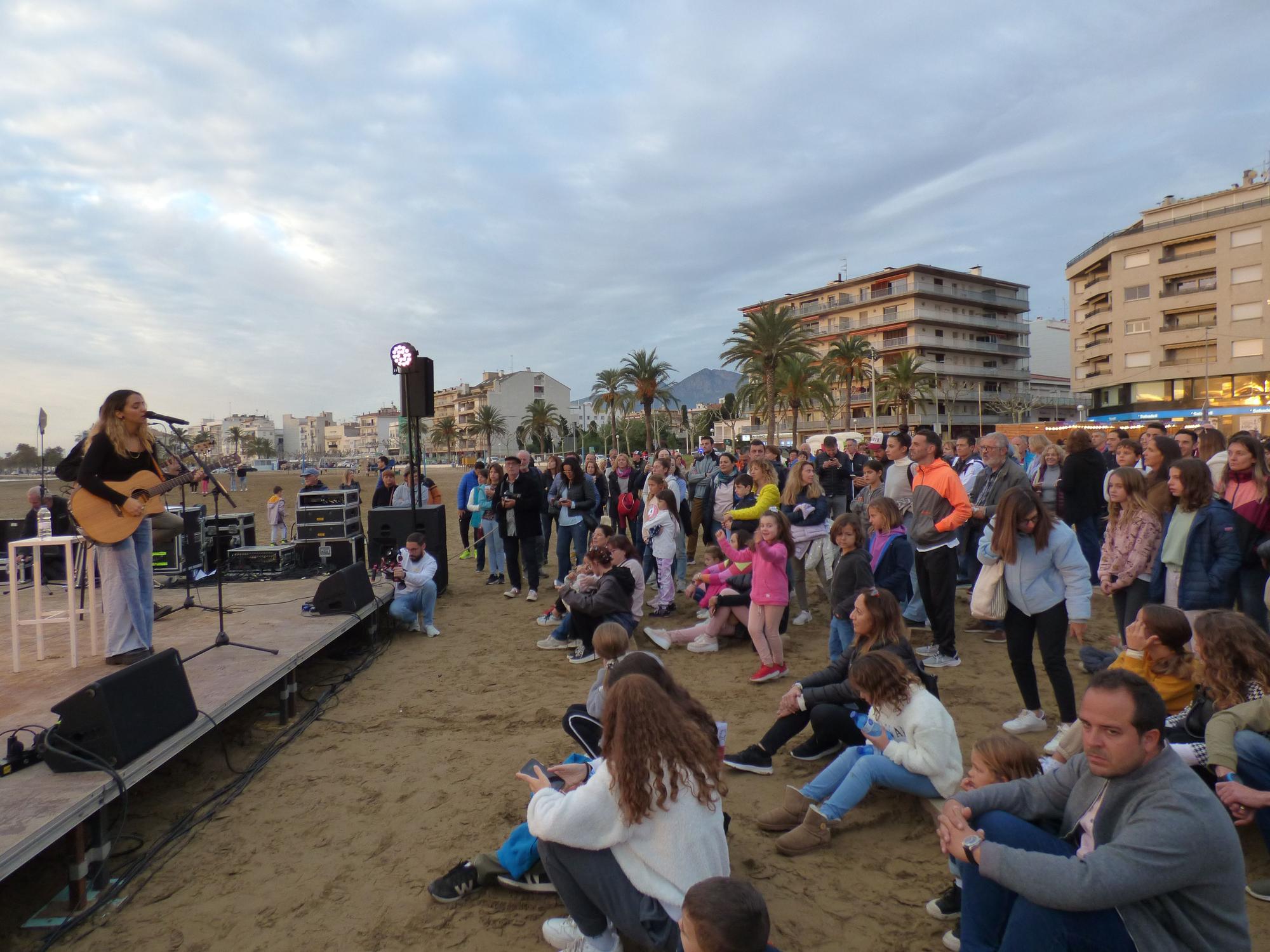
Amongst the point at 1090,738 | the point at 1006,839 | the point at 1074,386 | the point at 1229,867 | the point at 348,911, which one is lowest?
the point at 348,911

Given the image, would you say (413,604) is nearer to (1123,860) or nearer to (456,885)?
Answer: (456,885)

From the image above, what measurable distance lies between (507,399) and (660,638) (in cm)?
8258

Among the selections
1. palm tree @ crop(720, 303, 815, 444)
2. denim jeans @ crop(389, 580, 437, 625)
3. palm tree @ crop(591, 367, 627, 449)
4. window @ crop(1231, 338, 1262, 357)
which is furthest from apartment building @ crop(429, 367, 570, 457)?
denim jeans @ crop(389, 580, 437, 625)

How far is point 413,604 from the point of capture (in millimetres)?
7824

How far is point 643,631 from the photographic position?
7.49m

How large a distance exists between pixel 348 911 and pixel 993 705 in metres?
4.39

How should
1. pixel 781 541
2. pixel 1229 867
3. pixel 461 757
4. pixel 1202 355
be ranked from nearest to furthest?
1. pixel 1229 867
2. pixel 461 757
3. pixel 781 541
4. pixel 1202 355

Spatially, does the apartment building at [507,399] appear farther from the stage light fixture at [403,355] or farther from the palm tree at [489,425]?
the stage light fixture at [403,355]

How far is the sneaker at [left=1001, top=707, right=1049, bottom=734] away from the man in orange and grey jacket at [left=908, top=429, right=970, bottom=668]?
1.28 m

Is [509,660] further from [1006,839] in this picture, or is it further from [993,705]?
[1006,839]

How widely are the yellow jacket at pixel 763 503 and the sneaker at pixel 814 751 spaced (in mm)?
3415

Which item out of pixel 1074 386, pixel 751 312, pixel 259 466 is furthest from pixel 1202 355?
pixel 259 466

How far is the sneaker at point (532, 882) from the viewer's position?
3105 millimetres

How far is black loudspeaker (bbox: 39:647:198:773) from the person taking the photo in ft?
10.7
